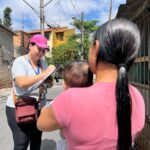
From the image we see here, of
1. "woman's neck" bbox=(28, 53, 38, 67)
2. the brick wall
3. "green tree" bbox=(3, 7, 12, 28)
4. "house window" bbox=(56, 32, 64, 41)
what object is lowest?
the brick wall

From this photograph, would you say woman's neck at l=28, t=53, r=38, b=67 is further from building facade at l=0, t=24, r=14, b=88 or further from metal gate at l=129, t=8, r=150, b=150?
building facade at l=0, t=24, r=14, b=88

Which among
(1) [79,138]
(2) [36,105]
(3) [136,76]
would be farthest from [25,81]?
(3) [136,76]

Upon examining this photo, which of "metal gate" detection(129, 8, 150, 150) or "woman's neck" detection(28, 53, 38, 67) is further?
"metal gate" detection(129, 8, 150, 150)

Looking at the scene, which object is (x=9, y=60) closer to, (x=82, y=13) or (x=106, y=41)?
(x=82, y=13)

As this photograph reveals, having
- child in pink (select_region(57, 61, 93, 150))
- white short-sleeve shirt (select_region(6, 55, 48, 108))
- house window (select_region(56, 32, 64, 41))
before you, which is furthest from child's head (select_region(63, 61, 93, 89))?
house window (select_region(56, 32, 64, 41))

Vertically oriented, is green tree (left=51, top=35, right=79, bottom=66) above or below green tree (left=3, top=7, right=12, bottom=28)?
below

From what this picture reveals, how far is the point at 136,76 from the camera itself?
5.87 m

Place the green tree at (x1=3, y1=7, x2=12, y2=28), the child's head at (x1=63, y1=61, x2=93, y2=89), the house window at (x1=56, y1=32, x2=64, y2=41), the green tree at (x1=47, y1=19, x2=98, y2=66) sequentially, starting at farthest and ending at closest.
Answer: the house window at (x1=56, y1=32, x2=64, y2=41)
the green tree at (x1=3, y1=7, x2=12, y2=28)
the green tree at (x1=47, y1=19, x2=98, y2=66)
the child's head at (x1=63, y1=61, x2=93, y2=89)

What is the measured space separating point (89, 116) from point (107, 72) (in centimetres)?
27

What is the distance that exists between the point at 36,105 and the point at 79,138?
2.32 metres

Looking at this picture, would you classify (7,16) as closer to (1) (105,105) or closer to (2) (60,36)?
(2) (60,36)

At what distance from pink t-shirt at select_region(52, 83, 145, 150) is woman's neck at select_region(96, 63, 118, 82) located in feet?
0.12

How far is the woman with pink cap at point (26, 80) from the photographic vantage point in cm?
401

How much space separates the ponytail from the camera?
6.43ft
